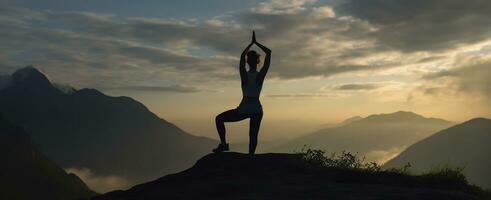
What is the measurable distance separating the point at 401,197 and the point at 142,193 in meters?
6.63

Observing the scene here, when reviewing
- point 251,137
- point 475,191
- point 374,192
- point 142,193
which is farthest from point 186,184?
point 475,191

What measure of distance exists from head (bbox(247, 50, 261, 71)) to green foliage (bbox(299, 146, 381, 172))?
327cm

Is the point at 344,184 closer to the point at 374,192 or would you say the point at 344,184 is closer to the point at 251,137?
the point at 374,192

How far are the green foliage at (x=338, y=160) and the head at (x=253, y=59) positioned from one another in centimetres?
327

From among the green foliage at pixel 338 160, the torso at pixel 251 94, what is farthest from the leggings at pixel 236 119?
the green foliage at pixel 338 160

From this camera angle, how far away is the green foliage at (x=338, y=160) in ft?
50.1

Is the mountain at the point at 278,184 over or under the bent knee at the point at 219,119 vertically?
under

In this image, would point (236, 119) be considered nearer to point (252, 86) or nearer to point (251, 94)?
point (251, 94)

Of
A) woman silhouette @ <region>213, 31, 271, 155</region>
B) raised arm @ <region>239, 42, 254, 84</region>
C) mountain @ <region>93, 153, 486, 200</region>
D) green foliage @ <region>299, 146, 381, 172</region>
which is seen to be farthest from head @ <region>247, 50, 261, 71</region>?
green foliage @ <region>299, 146, 381, 172</region>

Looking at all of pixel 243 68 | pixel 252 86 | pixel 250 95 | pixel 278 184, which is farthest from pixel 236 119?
pixel 278 184

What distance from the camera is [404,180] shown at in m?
13.6

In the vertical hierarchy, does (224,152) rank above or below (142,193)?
above

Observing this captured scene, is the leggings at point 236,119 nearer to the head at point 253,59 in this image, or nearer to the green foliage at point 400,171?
the head at point 253,59

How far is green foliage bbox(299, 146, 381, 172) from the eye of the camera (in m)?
15.3
